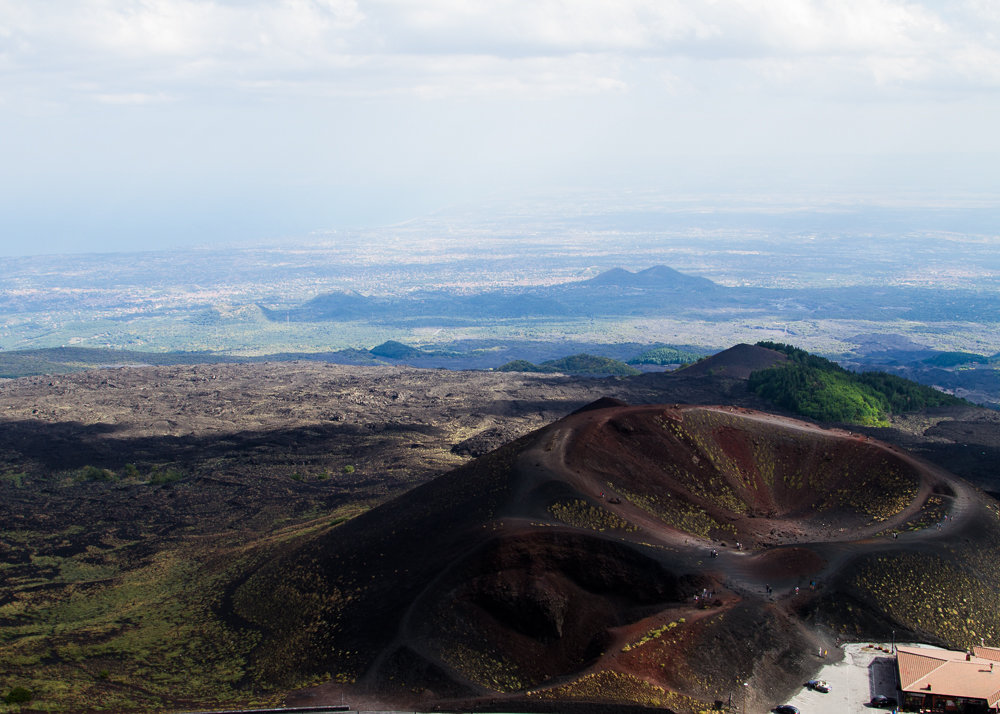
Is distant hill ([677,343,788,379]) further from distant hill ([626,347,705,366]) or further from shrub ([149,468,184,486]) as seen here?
shrub ([149,468,184,486])

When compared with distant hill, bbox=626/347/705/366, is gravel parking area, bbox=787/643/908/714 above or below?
below

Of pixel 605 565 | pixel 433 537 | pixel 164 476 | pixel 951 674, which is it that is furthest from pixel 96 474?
pixel 951 674

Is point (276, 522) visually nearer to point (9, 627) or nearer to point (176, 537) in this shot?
point (176, 537)

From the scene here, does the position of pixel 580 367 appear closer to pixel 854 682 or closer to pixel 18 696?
pixel 854 682

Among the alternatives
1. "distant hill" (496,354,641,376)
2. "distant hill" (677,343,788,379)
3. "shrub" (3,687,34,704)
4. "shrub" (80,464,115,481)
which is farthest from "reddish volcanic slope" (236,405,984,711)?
"distant hill" (496,354,641,376)

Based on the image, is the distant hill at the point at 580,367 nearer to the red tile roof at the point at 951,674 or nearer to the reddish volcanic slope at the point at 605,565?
the reddish volcanic slope at the point at 605,565
